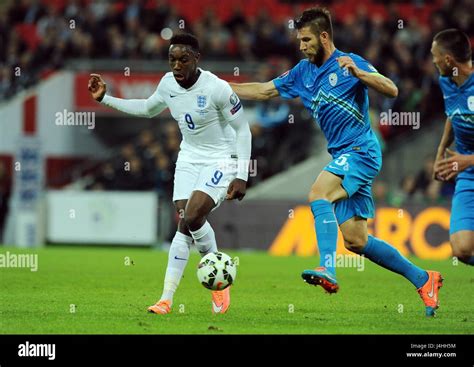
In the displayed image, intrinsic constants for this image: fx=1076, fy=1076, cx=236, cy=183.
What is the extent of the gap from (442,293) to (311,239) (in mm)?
7690

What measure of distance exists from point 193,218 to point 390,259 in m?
1.75

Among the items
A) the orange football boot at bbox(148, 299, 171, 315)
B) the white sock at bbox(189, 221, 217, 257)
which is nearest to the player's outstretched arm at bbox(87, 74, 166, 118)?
the white sock at bbox(189, 221, 217, 257)

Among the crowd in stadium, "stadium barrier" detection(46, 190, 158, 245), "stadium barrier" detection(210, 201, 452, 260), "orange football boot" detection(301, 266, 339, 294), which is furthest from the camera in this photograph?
the crowd in stadium

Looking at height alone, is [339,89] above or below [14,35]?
below

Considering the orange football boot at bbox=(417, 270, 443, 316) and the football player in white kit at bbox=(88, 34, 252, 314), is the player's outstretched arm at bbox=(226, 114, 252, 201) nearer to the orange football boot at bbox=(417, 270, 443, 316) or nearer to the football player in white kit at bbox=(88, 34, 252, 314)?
the football player in white kit at bbox=(88, 34, 252, 314)

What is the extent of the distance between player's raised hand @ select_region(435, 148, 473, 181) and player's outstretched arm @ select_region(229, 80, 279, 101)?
179cm

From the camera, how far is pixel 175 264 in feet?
31.5

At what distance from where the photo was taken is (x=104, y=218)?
845 inches

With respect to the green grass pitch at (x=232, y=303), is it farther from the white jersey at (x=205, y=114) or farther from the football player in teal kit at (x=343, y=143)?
the white jersey at (x=205, y=114)

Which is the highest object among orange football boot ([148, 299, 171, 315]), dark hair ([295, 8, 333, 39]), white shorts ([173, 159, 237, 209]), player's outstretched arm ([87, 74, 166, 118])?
dark hair ([295, 8, 333, 39])

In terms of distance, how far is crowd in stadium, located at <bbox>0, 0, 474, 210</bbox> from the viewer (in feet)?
72.5

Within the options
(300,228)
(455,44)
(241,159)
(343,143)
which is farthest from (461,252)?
(300,228)

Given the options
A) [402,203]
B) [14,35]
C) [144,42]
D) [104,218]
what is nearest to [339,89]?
[402,203]
